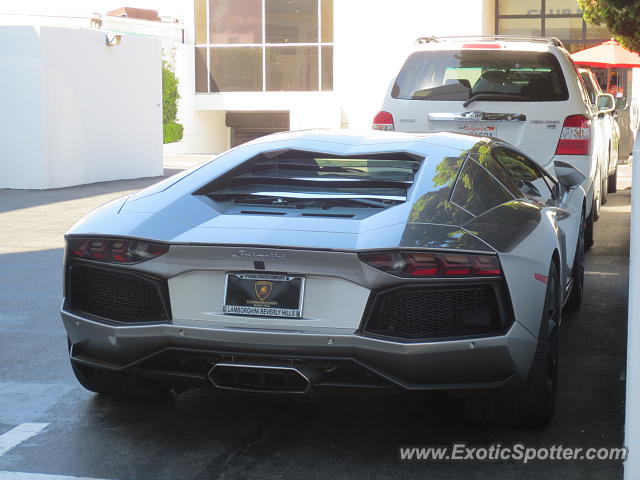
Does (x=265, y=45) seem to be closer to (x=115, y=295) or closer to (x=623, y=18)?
(x=623, y=18)

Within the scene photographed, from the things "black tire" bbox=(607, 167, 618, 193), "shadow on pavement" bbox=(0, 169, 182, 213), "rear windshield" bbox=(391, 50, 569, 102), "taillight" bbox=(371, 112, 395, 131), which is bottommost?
"shadow on pavement" bbox=(0, 169, 182, 213)

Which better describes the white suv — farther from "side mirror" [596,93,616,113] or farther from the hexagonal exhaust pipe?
the hexagonal exhaust pipe

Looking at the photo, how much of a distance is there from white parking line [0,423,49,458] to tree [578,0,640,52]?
11233 mm

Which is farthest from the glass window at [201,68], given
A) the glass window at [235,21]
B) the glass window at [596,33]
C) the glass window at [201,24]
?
the glass window at [596,33]

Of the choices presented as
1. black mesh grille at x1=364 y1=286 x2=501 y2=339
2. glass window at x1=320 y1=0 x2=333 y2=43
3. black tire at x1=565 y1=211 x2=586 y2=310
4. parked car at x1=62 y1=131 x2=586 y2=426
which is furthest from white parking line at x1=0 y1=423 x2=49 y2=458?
glass window at x1=320 y1=0 x2=333 y2=43

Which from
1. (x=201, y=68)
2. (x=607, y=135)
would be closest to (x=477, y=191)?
(x=607, y=135)

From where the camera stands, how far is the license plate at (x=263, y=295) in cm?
412

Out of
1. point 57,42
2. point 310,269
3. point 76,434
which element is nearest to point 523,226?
point 310,269

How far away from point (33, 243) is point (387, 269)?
7976 millimetres

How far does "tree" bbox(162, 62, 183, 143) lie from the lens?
105 feet

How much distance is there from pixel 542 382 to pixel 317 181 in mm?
1394

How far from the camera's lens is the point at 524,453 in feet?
14.6

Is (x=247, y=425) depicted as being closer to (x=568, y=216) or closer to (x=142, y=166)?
(x=568, y=216)

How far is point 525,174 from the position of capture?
19.5 ft
